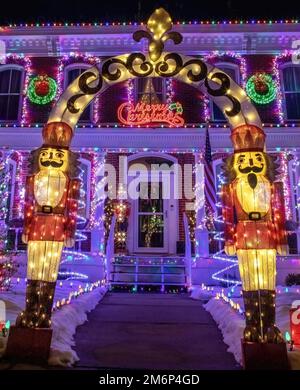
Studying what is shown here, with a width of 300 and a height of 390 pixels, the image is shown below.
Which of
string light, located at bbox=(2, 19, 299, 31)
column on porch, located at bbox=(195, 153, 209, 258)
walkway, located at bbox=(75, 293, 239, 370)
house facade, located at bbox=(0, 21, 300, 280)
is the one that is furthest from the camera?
string light, located at bbox=(2, 19, 299, 31)

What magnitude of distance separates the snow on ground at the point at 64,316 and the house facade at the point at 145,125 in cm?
359

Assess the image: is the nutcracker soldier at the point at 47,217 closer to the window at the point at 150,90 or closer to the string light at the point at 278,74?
the window at the point at 150,90

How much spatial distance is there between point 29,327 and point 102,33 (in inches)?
439

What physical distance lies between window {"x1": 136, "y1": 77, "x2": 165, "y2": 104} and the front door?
2.86 m

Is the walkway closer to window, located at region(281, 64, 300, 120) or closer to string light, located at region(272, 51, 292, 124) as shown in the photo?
string light, located at region(272, 51, 292, 124)

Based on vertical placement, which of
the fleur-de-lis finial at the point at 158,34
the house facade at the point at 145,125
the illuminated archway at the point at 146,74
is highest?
the house facade at the point at 145,125

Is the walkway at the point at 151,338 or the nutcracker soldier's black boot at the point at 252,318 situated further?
the walkway at the point at 151,338

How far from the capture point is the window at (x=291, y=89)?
41.9ft

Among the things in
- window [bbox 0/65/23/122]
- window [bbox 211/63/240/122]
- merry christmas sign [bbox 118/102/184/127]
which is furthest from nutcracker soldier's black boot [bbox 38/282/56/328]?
window [bbox 0/65/23/122]

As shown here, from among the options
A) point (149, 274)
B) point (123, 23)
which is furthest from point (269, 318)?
point (123, 23)

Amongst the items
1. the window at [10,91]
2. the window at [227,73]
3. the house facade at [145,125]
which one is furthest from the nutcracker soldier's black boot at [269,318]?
the window at [10,91]

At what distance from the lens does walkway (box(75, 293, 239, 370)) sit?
164 inches

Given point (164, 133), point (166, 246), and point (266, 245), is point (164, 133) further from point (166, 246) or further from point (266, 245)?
point (266, 245)
